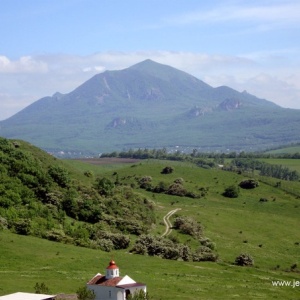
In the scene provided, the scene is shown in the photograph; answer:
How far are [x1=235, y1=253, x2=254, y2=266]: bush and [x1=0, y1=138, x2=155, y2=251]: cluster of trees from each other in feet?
51.0

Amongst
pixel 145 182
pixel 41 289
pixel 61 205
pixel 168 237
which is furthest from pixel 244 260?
pixel 145 182

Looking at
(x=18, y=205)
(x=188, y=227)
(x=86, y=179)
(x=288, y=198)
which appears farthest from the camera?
(x=288, y=198)

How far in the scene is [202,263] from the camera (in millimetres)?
86500

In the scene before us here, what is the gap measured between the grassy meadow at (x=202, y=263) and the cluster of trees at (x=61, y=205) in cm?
394

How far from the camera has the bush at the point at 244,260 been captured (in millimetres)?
90438

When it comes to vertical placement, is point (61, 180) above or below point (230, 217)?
above

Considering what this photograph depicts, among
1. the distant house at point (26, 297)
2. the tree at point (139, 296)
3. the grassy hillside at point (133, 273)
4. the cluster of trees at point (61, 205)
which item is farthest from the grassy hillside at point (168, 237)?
the tree at point (139, 296)

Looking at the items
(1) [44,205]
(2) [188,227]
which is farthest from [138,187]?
(1) [44,205]

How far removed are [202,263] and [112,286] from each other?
31.4 m

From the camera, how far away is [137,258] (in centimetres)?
8219

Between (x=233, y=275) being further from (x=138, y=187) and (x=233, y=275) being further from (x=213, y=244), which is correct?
(x=138, y=187)

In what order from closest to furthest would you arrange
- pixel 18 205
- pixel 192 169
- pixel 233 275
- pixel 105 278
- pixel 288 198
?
pixel 105 278 → pixel 233 275 → pixel 18 205 → pixel 288 198 → pixel 192 169

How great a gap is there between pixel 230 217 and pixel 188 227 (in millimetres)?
19762

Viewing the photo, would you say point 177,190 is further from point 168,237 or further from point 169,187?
point 168,237
